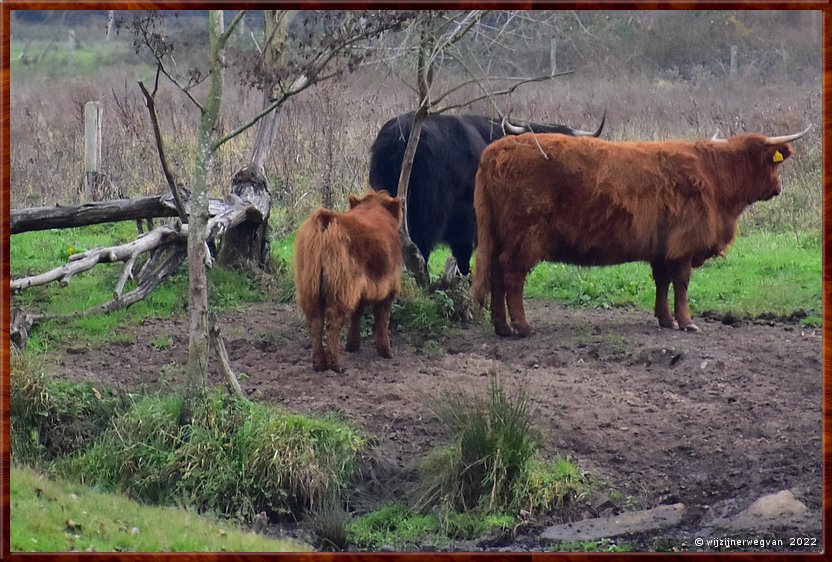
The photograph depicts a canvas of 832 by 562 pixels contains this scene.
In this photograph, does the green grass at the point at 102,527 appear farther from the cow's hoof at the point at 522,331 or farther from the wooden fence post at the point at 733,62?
the wooden fence post at the point at 733,62

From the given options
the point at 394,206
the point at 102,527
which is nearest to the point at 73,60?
the point at 394,206

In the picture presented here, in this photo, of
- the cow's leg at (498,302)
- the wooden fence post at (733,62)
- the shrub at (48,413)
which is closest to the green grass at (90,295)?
the shrub at (48,413)

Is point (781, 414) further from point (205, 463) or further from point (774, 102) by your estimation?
point (774, 102)

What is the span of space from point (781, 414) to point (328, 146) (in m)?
6.46

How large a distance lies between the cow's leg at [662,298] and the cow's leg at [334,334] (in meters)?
2.80

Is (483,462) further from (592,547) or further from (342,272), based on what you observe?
(342,272)

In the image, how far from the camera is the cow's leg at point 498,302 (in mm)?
8586

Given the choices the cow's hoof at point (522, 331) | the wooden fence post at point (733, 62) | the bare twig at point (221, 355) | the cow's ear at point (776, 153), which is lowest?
the cow's hoof at point (522, 331)

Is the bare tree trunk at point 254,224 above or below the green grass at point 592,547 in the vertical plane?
above

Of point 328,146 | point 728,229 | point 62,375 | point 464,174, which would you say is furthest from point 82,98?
point 728,229

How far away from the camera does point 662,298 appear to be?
8.82 metres

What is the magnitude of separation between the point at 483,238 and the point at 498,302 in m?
0.53

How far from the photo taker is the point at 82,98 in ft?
48.8

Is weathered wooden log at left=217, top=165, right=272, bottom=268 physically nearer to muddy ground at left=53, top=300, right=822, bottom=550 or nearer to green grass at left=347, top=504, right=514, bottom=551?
muddy ground at left=53, top=300, right=822, bottom=550
